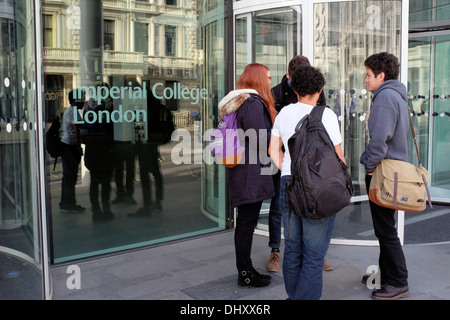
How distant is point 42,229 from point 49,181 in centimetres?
131

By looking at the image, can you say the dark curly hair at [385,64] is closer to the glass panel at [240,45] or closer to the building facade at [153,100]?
the building facade at [153,100]

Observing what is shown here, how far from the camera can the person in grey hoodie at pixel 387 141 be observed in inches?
140

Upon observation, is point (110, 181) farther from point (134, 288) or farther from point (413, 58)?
point (413, 58)

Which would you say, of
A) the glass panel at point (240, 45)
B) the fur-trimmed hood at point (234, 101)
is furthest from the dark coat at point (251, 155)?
the glass panel at point (240, 45)

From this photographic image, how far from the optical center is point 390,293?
12.3ft

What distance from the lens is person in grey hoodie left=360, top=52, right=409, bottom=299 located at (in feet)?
11.7

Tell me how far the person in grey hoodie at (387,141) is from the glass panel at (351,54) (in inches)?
52.9

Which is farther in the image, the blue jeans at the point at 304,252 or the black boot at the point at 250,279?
the black boot at the point at 250,279

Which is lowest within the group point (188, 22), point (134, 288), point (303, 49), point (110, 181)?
point (134, 288)

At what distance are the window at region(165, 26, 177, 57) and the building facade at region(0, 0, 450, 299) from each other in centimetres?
1

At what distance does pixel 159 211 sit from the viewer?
532cm

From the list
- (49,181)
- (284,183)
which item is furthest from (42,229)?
(284,183)

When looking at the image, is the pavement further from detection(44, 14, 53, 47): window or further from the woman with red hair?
detection(44, 14, 53, 47): window

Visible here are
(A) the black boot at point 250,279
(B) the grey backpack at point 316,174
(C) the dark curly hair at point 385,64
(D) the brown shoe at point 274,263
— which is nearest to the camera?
(B) the grey backpack at point 316,174
